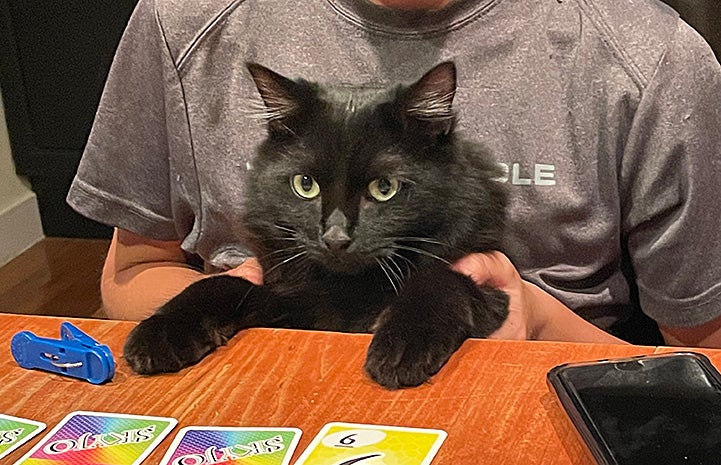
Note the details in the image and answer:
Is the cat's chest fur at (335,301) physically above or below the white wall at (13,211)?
above

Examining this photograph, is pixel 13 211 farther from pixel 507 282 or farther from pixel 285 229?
pixel 507 282

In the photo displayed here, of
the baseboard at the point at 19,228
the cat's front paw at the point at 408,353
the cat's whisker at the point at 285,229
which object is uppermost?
the cat's whisker at the point at 285,229

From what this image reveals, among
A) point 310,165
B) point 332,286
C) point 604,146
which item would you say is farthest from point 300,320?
point 604,146

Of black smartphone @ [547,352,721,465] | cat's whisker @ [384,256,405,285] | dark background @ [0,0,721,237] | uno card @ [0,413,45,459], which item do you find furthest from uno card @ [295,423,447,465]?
dark background @ [0,0,721,237]

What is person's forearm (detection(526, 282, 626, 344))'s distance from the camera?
111 centimetres

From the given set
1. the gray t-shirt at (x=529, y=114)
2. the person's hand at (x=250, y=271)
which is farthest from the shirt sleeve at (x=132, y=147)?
the person's hand at (x=250, y=271)

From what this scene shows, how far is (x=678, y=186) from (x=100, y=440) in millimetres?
724

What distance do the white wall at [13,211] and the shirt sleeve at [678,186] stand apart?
8.41 feet

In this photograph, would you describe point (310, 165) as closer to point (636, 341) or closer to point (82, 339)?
point (82, 339)

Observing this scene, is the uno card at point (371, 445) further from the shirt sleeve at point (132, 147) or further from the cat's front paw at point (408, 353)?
the shirt sleeve at point (132, 147)

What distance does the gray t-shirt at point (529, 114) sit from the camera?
3.62 ft

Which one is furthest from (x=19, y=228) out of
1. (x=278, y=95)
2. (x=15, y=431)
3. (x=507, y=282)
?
(x=15, y=431)

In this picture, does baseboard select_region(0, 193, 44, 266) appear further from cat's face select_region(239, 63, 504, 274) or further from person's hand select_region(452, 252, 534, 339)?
person's hand select_region(452, 252, 534, 339)

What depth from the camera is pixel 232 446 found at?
2.29 feet
